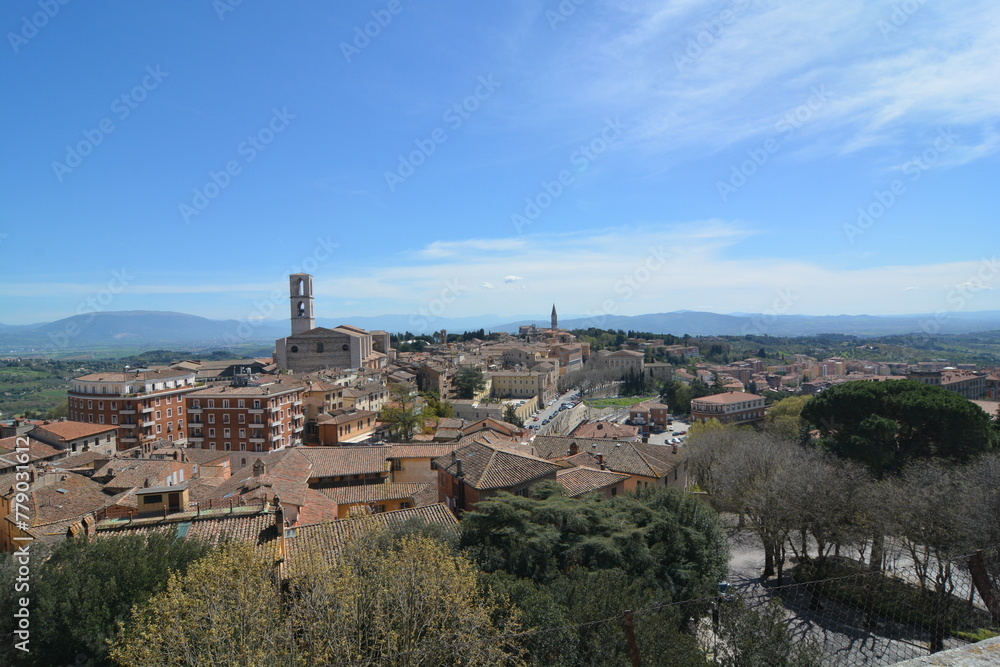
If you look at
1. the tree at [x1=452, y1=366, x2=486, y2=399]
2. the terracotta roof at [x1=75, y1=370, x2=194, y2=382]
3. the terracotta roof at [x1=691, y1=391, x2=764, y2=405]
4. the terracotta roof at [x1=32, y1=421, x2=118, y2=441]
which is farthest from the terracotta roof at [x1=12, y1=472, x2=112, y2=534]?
the terracotta roof at [x1=691, y1=391, x2=764, y2=405]

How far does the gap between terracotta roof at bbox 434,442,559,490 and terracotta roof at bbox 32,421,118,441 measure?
2694 cm

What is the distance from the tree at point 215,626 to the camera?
6234 mm

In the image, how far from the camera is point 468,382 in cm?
6719

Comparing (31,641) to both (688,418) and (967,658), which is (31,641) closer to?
(967,658)

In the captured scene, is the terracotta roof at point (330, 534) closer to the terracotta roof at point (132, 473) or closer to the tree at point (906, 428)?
the terracotta roof at point (132, 473)

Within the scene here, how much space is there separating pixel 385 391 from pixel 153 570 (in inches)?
1748

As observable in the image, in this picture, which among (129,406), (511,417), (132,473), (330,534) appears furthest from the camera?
(511,417)

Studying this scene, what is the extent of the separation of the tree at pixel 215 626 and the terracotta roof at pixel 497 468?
970cm

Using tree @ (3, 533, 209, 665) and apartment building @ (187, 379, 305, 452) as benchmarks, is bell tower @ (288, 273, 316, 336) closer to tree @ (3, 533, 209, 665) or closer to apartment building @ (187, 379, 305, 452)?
apartment building @ (187, 379, 305, 452)

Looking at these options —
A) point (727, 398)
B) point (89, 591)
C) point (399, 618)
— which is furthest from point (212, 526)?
point (727, 398)

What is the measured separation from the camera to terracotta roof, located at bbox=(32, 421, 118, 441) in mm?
32875

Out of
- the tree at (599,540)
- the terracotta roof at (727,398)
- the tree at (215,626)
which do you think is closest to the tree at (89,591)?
the tree at (215,626)

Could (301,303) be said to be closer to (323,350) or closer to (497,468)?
(323,350)

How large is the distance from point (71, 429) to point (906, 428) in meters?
48.7
